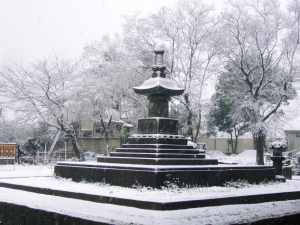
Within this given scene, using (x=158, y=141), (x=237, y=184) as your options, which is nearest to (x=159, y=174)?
(x=158, y=141)

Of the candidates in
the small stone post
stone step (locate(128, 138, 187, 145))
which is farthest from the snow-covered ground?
the small stone post

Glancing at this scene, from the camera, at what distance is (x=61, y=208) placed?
29.3ft

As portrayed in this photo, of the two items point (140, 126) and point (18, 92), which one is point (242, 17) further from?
point (18, 92)

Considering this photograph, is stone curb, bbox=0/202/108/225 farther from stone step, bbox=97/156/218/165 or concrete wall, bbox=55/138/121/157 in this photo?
concrete wall, bbox=55/138/121/157

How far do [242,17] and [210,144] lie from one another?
24249 millimetres

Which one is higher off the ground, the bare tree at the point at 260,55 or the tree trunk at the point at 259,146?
the bare tree at the point at 260,55

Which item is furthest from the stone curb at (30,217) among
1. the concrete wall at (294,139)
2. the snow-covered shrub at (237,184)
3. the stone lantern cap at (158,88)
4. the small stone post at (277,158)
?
the concrete wall at (294,139)

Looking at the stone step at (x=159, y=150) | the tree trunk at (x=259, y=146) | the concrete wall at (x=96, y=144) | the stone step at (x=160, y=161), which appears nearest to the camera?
the stone step at (x=160, y=161)

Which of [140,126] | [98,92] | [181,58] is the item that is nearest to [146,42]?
[181,58]

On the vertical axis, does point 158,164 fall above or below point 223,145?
above

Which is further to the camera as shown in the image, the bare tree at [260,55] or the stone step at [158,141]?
the bare tree at [260,55]

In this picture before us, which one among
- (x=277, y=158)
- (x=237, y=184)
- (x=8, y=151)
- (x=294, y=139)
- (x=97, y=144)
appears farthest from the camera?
(x=294, y=139)

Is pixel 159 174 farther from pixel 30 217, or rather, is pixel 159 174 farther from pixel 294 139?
pixel 294 139

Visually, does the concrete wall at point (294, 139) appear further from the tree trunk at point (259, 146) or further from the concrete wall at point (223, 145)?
the tree trunk at point (259, 146)
